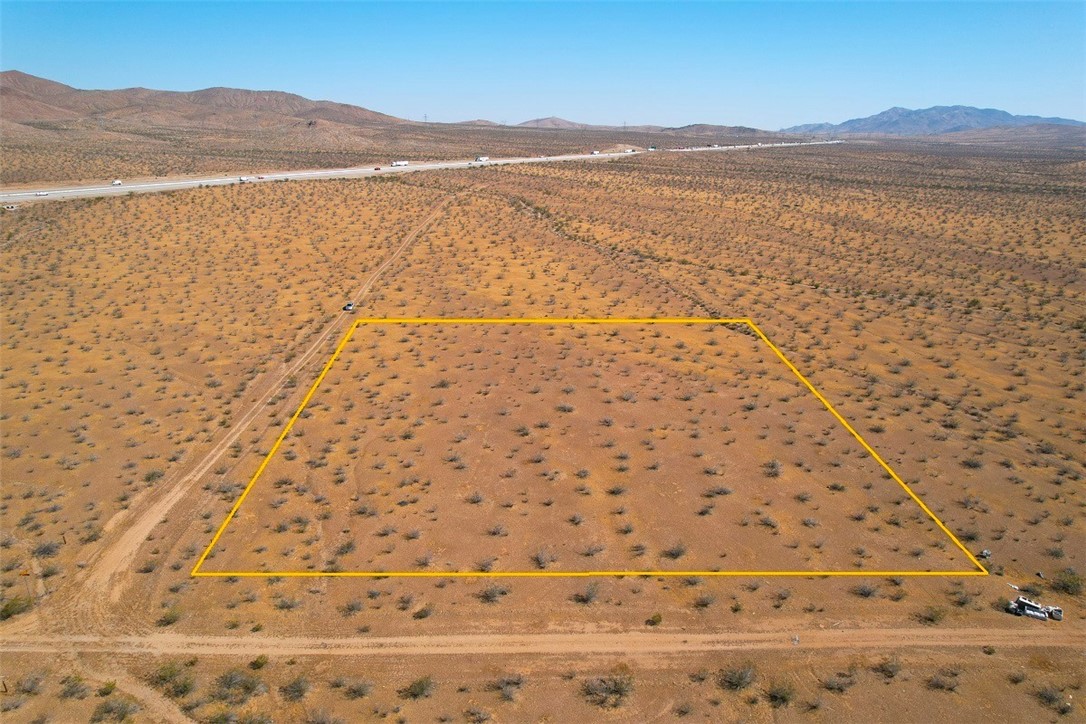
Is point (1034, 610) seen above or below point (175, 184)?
below

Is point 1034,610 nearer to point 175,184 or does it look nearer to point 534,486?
point 534,486

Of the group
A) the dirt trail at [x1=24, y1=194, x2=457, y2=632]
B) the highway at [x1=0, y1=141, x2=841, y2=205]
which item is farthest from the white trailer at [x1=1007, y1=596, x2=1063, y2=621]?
the highway at [x1=0, y1=141, x2=841, y2=205]

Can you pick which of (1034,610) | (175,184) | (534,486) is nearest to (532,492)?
(534,486)

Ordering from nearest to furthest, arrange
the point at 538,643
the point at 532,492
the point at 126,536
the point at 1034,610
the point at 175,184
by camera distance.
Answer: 1. the point at 538,643
2. the point at 1034,610
3. the point at 126,536
4. the point at 532,492
5. the point at 175,184

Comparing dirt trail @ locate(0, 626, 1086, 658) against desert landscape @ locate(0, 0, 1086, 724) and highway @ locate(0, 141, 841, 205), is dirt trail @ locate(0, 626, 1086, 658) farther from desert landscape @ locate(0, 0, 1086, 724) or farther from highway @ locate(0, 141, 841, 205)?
highway @ locate(0, 141, 841, 205)

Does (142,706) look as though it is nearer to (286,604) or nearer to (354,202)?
(286,604)

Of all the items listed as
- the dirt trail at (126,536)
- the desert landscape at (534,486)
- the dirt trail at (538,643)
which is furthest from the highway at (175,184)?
the dirt trail at (538,643)
